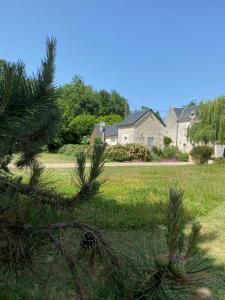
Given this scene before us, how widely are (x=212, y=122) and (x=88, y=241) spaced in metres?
32.7

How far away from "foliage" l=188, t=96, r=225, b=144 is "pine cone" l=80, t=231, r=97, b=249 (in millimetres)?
31758

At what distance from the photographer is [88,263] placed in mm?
1638

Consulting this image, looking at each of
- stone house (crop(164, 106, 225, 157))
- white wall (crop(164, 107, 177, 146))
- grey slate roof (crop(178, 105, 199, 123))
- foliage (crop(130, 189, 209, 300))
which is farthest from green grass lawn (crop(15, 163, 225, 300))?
white wall (crop(164, 107, 177, 146))

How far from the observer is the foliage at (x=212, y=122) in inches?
1278

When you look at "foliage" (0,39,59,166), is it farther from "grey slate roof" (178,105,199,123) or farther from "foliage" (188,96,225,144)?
"grey slate roof" (178,105,199,123)

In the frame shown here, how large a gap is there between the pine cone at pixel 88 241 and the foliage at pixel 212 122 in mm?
31758

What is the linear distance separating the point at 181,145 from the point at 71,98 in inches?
844

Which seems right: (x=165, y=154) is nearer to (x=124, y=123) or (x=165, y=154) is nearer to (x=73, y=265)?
(x=124, y=123)

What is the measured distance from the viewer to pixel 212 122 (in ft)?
108

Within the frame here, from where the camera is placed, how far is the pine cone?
1588mm

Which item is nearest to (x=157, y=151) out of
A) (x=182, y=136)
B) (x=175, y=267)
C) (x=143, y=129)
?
(x=143, y=129)

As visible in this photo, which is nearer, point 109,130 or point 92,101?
point 109,130

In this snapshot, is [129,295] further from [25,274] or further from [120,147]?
[120,147]

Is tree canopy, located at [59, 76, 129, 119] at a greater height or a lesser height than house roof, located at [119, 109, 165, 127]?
greater
